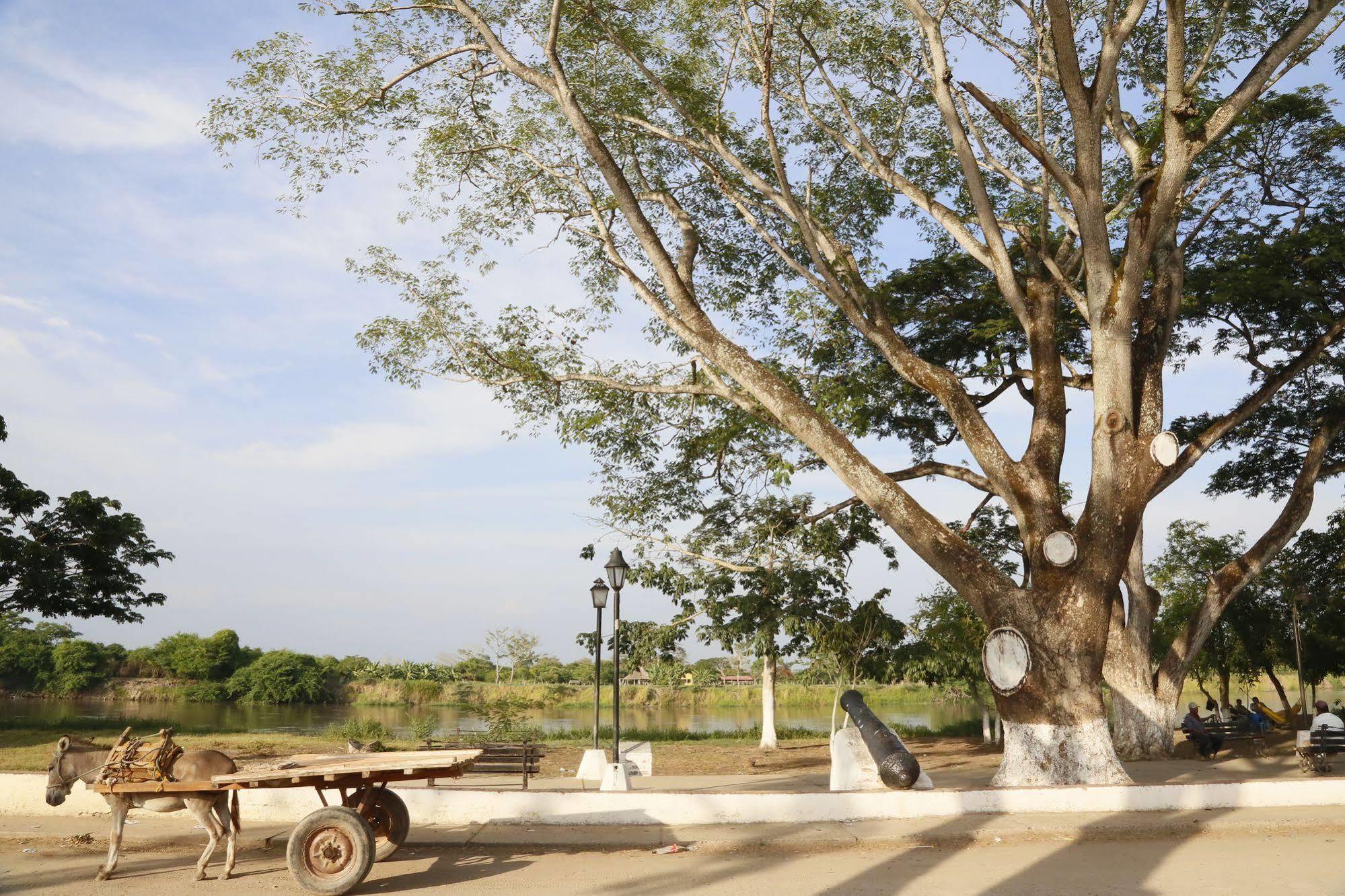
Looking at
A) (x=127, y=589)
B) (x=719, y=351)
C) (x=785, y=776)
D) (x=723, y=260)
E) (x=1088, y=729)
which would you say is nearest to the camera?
(x=1088, y=729)

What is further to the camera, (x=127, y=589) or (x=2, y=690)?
(x=2, y=690)

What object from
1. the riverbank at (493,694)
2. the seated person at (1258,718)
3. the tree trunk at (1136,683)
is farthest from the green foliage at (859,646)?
the riverbank at (493,694)

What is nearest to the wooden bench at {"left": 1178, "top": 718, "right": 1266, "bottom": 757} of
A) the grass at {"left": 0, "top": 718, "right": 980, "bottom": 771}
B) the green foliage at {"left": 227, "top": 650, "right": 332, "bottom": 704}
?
the grass at {"left": 0, "top": 718, "right": 980, "bottom": 771}

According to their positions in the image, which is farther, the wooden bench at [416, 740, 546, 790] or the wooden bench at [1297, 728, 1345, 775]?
the wooden bench at [1297, 728, 1345, 775]

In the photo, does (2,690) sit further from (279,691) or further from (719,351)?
(719,351)

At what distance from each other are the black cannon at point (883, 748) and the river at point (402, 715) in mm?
15107

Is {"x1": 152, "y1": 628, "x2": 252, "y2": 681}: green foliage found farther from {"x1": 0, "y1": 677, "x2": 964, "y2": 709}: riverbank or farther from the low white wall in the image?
the low white wall

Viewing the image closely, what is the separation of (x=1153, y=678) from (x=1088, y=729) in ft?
22.5

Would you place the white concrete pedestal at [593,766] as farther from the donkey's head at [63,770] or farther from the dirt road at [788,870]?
the donkey's head at [63,770]

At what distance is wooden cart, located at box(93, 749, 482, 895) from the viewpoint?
679 centimetres

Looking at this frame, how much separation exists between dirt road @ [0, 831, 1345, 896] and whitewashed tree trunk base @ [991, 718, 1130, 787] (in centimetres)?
166

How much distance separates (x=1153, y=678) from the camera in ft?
52.9

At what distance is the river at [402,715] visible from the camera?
1117 inches

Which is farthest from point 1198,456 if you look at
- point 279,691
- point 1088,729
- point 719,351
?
point 279,691
